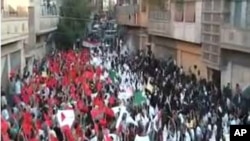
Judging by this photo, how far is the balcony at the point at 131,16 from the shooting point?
2588mm

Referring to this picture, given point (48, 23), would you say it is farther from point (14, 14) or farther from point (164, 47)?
point (164, 47)

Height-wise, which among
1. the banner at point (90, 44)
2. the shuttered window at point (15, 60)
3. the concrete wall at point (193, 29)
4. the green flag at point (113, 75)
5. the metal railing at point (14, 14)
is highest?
the metal railing at point (14, 14)

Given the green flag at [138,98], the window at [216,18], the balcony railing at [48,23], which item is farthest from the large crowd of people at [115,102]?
the window at [216,18]

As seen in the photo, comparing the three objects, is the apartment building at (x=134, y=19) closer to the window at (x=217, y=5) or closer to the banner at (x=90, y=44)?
the banner at (x=90, y=44)

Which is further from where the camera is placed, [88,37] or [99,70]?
[99,70]

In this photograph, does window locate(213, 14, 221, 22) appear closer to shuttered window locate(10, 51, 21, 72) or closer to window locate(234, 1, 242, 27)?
window locate(234, 1, 242, 27)

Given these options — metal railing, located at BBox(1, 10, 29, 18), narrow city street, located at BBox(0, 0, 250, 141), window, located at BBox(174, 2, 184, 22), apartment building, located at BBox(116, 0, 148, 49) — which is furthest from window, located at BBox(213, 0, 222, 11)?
metal railing, located at BBox(1, 10, 29, 18)

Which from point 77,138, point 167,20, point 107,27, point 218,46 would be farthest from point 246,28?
point 77,138

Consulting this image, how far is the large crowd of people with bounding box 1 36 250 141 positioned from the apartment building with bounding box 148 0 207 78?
0.12 ft

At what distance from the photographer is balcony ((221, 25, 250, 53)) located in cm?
245

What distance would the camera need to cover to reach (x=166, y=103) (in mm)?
2703

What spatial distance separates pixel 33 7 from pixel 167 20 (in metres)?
0.51

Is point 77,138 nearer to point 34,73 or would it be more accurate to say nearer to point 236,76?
point 34,73

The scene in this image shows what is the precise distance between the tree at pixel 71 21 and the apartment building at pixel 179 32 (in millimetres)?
260
